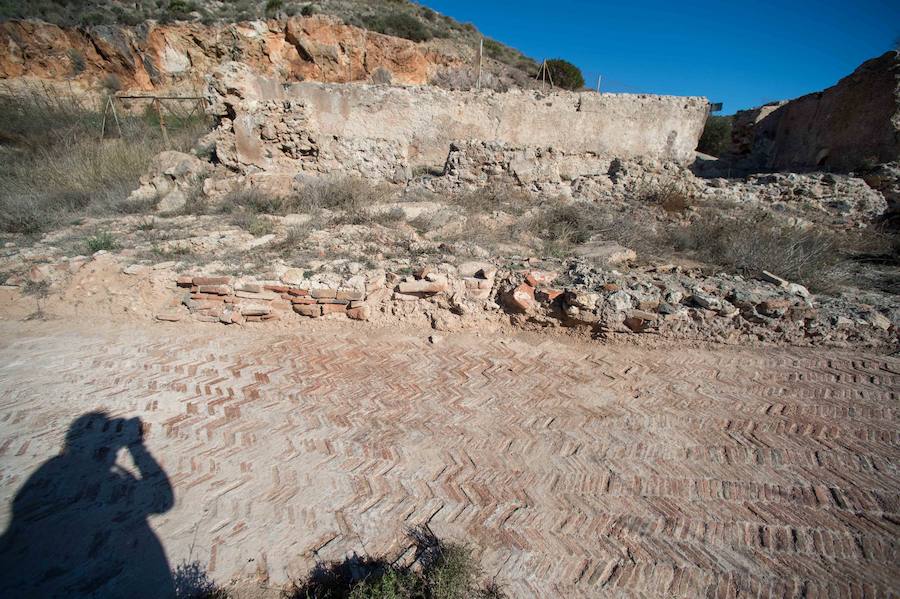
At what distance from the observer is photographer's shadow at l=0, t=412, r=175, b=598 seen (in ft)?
7.05

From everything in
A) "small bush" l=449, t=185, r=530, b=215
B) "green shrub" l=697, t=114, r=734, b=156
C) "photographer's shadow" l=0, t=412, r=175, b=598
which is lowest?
"photographer's shadow" l=0, t=412, r=175, b=598

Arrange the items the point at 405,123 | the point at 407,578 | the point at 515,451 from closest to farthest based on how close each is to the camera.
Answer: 1. the point at 407,578
2. the point at 515,451
3. the point at 405,123

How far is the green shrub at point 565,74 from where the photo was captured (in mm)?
24839

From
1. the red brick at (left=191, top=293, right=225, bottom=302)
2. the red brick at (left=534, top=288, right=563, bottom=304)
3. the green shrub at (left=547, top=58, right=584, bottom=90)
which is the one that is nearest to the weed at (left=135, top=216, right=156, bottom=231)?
the red brick at (left=191, top=293, right=225, bottom=302)

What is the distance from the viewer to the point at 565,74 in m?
25.4

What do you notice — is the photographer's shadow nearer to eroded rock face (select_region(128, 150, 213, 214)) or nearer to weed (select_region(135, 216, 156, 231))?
weed (select_region(135, 216, 156, 231))

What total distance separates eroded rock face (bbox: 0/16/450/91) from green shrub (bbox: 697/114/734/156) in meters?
18.3

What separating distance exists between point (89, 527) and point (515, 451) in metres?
3.17

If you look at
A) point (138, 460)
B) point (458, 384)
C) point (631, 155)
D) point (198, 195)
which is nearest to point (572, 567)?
point (458, 384)

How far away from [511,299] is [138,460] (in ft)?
13.8

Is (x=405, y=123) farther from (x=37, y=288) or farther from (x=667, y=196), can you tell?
(x=37, y=288)

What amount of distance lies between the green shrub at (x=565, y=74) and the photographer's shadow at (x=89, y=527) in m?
28.8

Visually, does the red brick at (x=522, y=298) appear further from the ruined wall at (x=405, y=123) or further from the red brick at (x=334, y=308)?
the ruined wall at (x=405, y=123)

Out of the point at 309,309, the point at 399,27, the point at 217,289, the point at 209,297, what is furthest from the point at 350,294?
the point at 399,27
